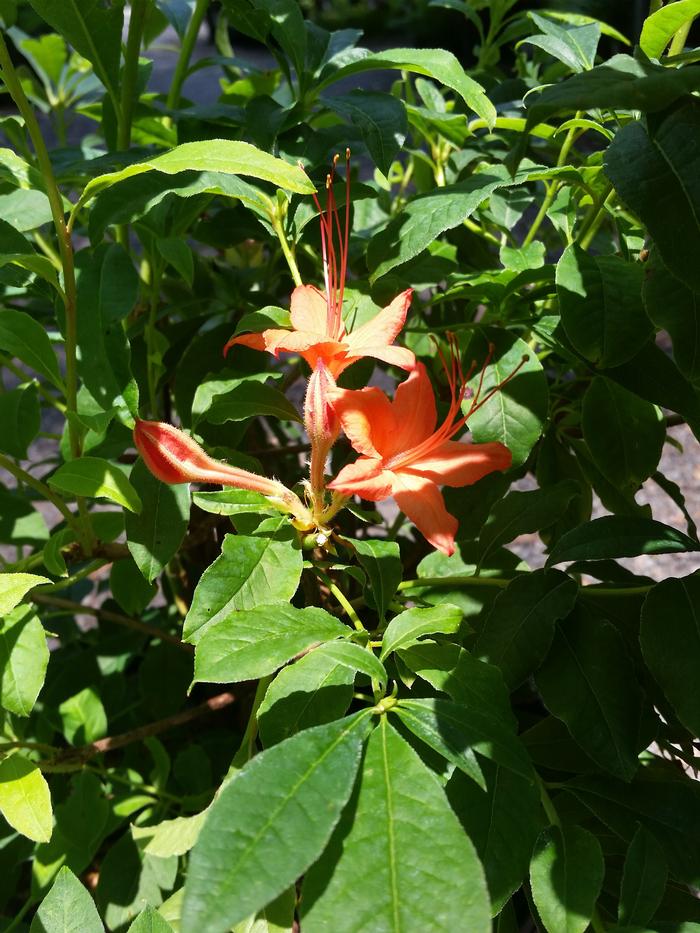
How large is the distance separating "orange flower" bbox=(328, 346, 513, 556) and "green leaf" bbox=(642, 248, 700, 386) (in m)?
0.12

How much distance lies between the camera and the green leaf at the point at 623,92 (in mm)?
355

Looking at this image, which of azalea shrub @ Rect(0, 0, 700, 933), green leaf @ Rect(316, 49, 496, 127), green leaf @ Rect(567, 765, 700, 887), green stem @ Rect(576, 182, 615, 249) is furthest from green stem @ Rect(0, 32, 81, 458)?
green leaf @ Rect(567, 765, 700, 887)

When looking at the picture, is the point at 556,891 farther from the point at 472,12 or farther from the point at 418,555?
the point at 472,12

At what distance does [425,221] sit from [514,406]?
0.45 feet

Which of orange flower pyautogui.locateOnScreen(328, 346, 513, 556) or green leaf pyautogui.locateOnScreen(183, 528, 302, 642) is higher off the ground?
orange flower pyautogui.locateOnScreen(328, 346, 513, 556)

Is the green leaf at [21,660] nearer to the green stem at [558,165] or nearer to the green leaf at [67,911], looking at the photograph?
the green leaf at [67,911]

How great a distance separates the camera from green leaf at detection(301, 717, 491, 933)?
0.33 metres

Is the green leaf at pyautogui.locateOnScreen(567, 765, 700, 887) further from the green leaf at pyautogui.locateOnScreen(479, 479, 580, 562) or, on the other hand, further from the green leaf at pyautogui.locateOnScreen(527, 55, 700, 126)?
the green leaf at pyautogui.locateOnScreen(527, 55, 700, 126)

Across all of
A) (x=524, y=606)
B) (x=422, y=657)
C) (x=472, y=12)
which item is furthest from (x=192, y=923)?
(x=472, y=12)

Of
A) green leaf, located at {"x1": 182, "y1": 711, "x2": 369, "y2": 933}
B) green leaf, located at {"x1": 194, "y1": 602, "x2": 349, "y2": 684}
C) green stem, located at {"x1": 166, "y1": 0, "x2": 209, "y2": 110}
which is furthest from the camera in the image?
green stem, located at {"x1": 166, "y1": 0, "x2": 209, "y2": 110}

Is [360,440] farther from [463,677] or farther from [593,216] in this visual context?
[593,216]

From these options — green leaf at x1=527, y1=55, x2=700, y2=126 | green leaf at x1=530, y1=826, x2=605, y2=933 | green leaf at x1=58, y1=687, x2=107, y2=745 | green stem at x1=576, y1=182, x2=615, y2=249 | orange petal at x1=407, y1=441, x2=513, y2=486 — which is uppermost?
green leaf at x1=527, y1=55, x2=700, y2=126

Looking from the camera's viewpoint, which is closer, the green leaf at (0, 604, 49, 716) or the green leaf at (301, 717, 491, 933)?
the green leaf at (301, 717, 491, 933)

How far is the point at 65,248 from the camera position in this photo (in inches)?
20.0
